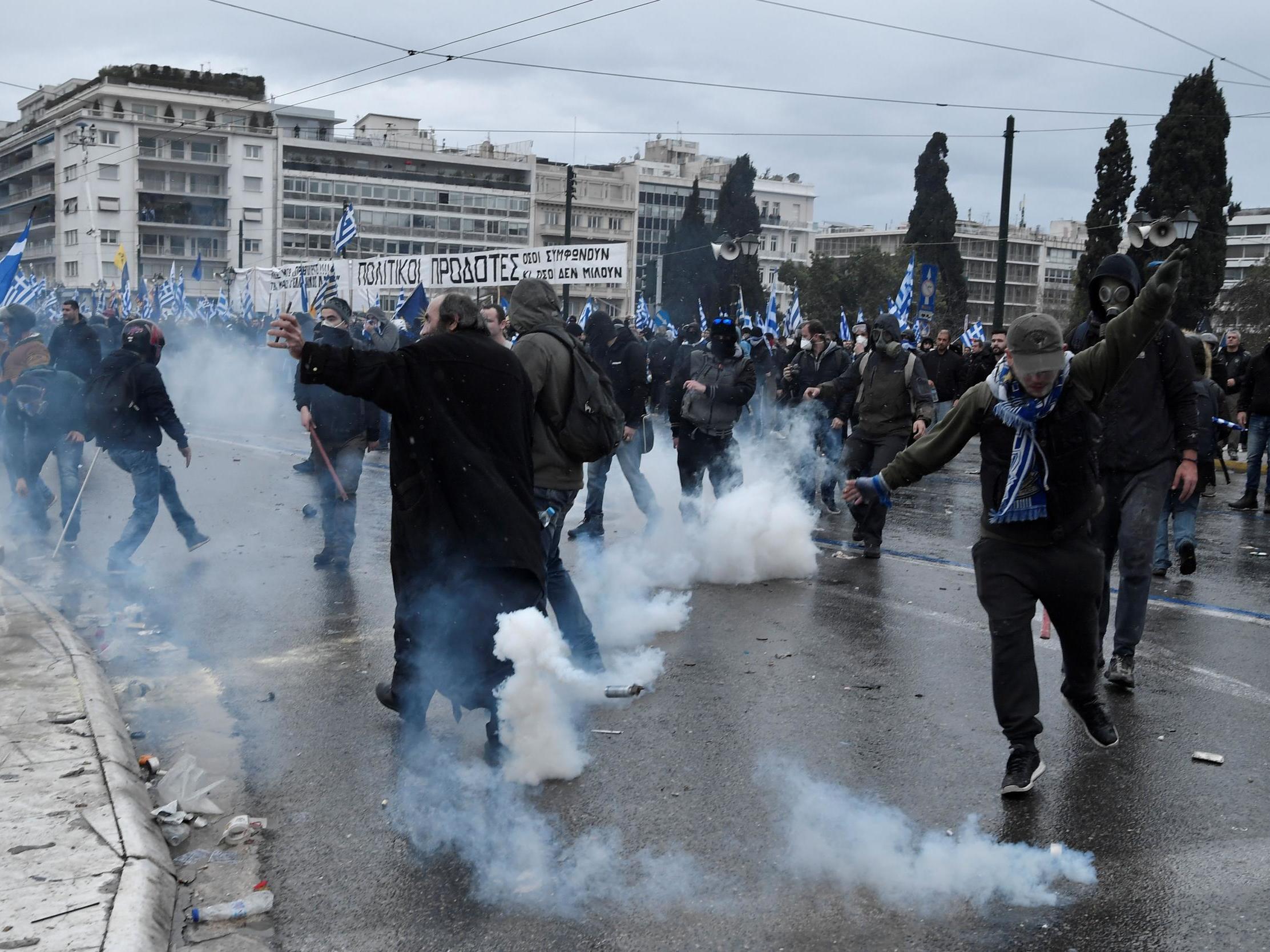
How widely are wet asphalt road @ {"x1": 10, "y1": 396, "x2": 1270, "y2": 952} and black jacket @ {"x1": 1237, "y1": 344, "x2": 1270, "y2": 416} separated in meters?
4.35

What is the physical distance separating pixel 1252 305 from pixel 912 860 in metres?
54.2

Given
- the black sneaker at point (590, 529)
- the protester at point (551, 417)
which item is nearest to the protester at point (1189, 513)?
the black sneaker at point (590, 529)

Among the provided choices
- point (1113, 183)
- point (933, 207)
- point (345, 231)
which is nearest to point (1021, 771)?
point (345, 231)

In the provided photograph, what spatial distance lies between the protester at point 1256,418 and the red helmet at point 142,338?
34.4ft

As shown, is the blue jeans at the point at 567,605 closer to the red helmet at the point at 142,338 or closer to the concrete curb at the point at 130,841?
the concrete curb at the point at 130,841

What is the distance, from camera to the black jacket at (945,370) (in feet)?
50.8

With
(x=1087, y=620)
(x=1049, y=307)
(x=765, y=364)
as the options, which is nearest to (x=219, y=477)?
(x=765, y=364)

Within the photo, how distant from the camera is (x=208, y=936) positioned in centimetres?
345

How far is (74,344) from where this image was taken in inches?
536

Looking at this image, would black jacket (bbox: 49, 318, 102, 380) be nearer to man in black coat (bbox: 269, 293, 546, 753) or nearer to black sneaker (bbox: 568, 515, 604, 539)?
black sneaker (bbox: 568, 515, 604, 539)

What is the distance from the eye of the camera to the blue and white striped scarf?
4.34m

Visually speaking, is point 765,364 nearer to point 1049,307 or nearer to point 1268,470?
point 1268,470

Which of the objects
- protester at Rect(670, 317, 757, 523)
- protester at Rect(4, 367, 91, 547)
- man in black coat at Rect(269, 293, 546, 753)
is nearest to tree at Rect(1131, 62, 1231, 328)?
protester at Rect(670, 317, 757, 523)

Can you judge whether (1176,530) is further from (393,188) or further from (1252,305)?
(393,188)
